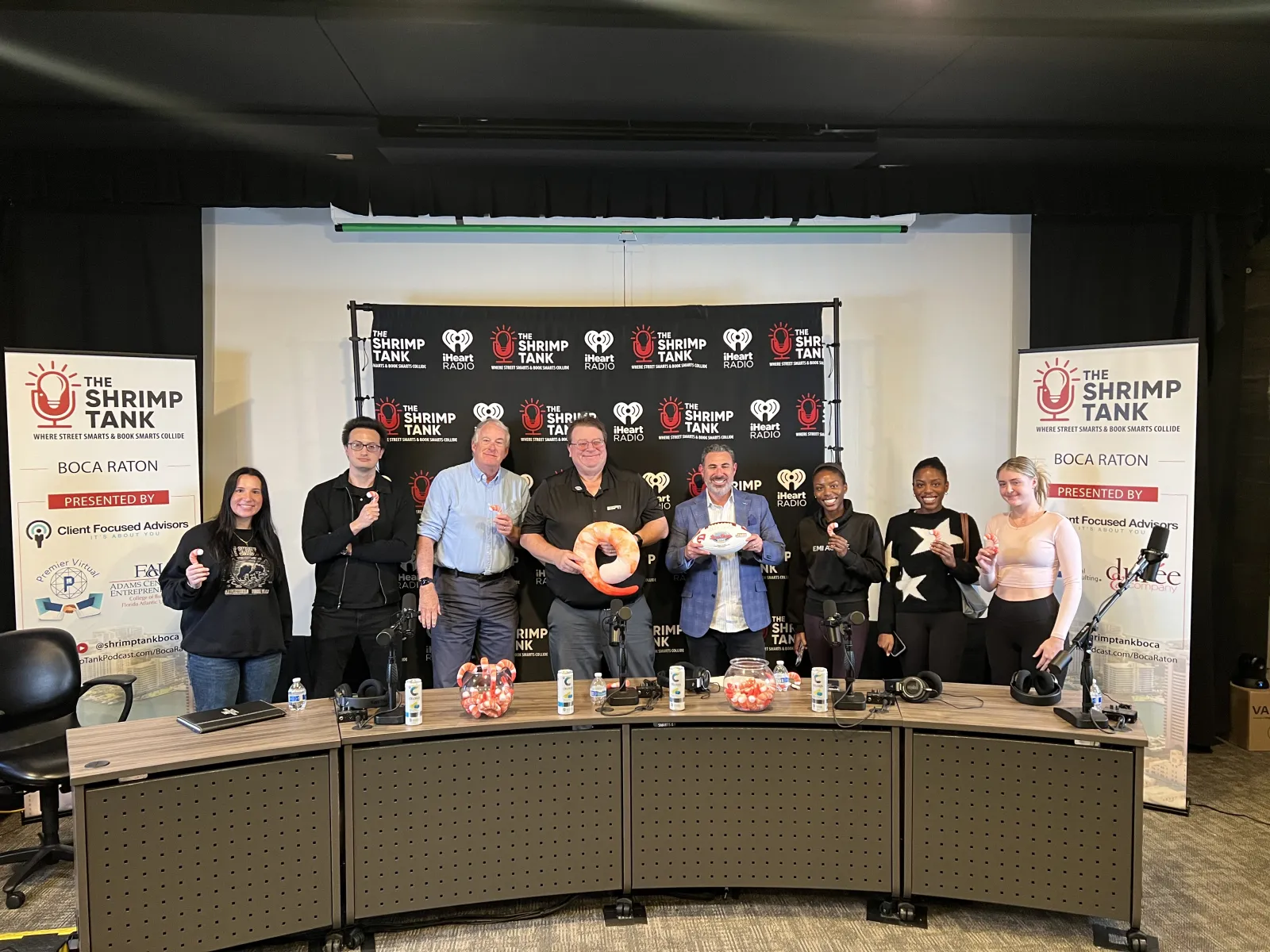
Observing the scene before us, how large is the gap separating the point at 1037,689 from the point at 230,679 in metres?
3.33

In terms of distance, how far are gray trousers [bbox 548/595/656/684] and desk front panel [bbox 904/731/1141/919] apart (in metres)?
1.47

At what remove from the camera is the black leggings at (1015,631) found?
12.6 ft

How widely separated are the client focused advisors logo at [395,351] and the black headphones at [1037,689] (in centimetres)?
331

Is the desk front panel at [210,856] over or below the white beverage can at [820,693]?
below

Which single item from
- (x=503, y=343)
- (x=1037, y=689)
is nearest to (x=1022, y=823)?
(x=1037, y=689)

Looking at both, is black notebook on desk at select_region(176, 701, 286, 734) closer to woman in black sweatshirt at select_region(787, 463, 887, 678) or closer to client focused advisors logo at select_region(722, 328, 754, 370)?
woman in black sweatshirt at select_region(787, 463, 887, 678)

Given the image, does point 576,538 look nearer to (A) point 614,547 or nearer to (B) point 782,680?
(A) point 614,547

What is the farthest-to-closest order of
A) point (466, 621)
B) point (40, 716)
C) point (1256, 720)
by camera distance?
point (1256, 720)
point (466, 621)
point (40, 716)

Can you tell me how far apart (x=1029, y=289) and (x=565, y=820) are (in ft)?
13.6

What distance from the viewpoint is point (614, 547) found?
3811 millimetres

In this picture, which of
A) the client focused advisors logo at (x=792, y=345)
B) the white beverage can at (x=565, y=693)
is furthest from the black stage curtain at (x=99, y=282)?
the client focused advisors logo at (x=792, y=345)

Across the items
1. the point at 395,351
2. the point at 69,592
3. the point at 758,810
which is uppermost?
the point at 395,351

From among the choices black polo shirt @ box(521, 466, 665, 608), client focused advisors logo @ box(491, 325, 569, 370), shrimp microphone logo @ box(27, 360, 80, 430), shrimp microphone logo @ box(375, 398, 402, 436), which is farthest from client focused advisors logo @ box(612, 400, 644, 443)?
shrimp microphone logo @ box(27, 360, 80, 430)

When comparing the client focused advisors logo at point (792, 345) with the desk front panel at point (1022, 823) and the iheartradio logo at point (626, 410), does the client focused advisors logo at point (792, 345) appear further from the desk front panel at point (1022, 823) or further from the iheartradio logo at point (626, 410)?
the desk front panel at point (1022, 823)
